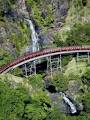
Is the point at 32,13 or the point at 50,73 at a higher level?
the point at 32,13

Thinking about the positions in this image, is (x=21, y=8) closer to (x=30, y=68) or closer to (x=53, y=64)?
(x=53, y=64)

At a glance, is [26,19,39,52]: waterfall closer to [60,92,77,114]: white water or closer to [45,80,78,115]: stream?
[45,80,78,115]: stream

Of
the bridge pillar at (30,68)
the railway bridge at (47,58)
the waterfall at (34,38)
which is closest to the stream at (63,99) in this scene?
the railway bridge at (47,58)

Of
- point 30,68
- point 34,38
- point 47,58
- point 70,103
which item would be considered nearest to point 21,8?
point 34,38

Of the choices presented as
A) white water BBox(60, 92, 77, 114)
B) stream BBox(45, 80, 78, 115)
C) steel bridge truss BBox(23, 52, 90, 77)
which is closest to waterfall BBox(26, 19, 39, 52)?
steel bridge truss BBox(23, 52, 90, 77)

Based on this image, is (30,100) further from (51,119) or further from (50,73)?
(50,73)

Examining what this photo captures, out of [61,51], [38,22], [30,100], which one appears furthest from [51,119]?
[38,22]

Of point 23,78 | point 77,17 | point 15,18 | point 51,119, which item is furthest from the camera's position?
point 77,17

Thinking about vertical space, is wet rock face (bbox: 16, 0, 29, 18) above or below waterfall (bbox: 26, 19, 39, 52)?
above
